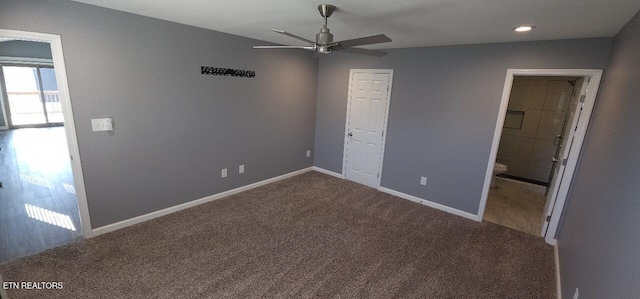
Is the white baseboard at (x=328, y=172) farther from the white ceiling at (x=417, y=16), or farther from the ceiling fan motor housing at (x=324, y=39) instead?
the ceiling fan motor housing at (x=324, y=39)

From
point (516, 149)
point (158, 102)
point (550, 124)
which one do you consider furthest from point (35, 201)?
point (550, 124)

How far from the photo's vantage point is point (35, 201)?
3.43m

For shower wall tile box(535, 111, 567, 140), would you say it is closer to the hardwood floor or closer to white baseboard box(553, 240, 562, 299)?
white baseboard box(553, 240, 562, 299)

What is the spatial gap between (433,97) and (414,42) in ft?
2.72

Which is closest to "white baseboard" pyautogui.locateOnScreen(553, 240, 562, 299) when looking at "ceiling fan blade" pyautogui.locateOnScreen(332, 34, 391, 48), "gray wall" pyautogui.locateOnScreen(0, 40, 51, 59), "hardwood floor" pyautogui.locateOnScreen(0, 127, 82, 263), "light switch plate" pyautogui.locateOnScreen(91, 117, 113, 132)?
"ceiling fan blade" pyautogui.locateOnScreen(332, 34, 391, 48)

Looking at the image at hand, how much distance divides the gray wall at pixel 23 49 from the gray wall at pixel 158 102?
25.9 feet

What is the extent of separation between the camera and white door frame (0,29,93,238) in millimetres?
2209

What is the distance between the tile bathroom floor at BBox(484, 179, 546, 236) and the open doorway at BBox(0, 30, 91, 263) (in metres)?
5.13

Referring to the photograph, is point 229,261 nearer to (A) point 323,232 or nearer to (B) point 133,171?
(A) point 323,232

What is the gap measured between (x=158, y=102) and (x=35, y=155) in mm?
4766

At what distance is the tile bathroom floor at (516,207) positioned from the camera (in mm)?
3561

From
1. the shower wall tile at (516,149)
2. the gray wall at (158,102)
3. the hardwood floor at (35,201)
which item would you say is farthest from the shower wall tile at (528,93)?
the hardwood floor at (35,201)

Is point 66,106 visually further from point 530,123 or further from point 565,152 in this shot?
point 530,123

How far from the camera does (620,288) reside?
1.21 meters
